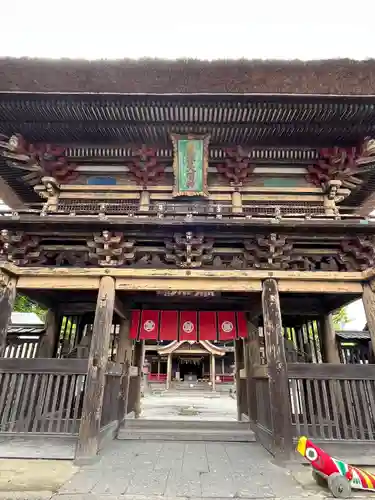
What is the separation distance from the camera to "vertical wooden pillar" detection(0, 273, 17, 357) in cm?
560

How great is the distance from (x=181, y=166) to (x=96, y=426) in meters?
5.88

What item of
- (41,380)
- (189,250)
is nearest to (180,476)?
(41,380)

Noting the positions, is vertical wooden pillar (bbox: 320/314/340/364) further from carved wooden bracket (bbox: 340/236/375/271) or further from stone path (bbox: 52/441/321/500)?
stone path (bbox: 52/441/321/500)

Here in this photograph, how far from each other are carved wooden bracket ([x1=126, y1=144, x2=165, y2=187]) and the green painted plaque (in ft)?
2.07

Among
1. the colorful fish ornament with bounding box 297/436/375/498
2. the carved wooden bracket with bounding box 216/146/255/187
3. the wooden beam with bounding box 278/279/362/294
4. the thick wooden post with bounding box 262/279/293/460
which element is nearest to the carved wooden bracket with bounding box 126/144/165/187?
the carved wooden bracket with bounding box 216/146/255/187

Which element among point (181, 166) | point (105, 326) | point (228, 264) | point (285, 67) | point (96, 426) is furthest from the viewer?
point (181, 166)

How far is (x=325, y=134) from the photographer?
7137 millimetres

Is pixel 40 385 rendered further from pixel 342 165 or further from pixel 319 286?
pixel 342 165

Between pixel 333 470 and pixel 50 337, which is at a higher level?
pixel 50 337

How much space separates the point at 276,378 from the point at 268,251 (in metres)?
2.41

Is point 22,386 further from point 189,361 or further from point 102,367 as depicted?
point 189,361

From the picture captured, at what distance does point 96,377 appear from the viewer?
527 cm

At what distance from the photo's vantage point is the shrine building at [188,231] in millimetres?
5508

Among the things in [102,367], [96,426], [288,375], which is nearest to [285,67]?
[288,375]
